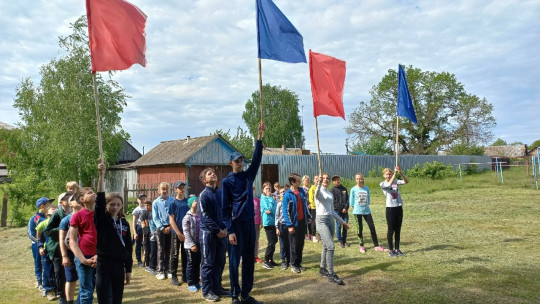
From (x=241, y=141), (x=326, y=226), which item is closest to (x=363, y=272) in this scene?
(x=326, y=226)

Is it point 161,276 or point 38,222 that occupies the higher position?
point 38,222

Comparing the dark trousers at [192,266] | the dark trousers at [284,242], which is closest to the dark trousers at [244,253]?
the dark trousers at [192,266]

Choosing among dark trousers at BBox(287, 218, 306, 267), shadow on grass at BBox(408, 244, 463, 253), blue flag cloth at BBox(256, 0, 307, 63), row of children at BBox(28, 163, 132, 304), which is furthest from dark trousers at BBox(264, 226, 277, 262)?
row of children at BBox(28, 163, 132, 304)

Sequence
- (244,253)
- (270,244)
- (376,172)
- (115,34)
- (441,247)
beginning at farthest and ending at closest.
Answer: (376,172) → (441,247) → (270,244) → (115,34) → (244,253)

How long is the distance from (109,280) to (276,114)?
56.1m

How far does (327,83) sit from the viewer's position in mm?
7977

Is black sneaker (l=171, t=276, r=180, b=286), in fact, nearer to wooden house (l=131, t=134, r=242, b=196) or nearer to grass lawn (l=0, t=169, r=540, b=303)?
grass lawn (l=0, t=169, r=540, b=303)

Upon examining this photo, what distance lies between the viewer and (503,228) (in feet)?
40.5

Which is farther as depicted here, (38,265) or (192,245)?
(38,265)

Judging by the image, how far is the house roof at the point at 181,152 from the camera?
24.7 meters

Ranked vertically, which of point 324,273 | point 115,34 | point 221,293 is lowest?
point 221,293

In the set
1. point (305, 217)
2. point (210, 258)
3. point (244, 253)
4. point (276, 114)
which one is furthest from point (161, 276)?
point (276, 114)

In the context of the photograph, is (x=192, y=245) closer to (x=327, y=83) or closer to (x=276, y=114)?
(x=327, y=83)

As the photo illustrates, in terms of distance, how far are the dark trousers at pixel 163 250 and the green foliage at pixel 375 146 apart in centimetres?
4228
